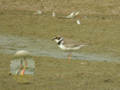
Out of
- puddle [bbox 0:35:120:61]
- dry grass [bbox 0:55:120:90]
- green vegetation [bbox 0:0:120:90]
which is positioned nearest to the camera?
dry grass [bbox 0:55:120:90]

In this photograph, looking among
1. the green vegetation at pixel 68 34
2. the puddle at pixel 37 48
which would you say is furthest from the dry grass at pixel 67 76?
the puddle at pixel 37 48

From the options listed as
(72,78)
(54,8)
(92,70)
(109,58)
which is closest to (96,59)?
(109,58)

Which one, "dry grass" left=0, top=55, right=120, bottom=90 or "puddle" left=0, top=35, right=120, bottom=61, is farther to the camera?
"puddle" left=0, top=35, right=120, bottom=61

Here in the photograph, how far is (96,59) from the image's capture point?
1356 cm

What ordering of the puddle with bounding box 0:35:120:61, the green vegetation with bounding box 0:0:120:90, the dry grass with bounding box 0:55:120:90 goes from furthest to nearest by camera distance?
the puddle with bounding box 0:35:120:61
the green vegetation with bounding box 0:0:120:90
the dry grass with bounding box 0:55:120:90

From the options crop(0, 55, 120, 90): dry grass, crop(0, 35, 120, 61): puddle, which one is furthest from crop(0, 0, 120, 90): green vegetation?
crop(0, 35, 120, 61): puddle

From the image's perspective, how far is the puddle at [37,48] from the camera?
45.8ft

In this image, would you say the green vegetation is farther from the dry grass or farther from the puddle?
the puddle

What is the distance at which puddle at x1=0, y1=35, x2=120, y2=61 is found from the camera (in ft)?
45.8

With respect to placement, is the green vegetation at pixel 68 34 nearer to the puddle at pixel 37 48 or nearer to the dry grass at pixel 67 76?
the dry grass at pixel 67 76

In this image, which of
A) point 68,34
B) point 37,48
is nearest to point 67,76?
point 37,48

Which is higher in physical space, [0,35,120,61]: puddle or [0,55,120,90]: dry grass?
[0,55,120,90]: dry grass

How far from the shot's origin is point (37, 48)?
1518 centimetres

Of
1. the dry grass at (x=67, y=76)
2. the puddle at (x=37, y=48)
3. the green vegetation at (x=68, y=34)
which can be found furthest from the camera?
the puddle at (x=37, y=48)
